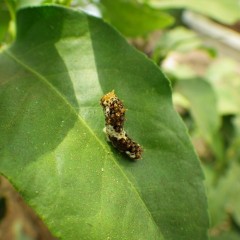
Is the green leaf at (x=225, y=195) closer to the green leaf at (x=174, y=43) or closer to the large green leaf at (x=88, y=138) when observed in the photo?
the green leaf at (x=174, y=43)

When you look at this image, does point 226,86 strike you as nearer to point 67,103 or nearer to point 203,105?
point 203,105

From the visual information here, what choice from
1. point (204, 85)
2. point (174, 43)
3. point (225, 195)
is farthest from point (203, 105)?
point (225, 195)

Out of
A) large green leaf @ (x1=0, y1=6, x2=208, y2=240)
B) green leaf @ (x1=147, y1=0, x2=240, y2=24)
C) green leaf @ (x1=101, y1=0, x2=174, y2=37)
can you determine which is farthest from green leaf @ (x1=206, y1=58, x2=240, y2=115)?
large green leaf @ (x1=0, y1=6, x2=208, y2=240)

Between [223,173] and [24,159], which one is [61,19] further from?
[223,173]

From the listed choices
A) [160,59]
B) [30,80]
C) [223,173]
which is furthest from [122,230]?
[223,173]

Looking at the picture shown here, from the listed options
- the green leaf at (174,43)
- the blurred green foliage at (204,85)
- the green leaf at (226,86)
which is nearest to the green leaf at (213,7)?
the blurred green foliage at (204,85)

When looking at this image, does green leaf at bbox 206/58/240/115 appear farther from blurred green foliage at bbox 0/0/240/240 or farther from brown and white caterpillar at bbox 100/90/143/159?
brown and white caterpillar at bbox 100/90/143/159
